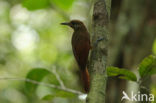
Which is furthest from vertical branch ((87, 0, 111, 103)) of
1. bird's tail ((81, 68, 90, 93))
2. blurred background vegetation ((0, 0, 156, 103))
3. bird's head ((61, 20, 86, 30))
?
bird's head ((61, 20, 86, 30))

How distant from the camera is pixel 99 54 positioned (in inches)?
81.6

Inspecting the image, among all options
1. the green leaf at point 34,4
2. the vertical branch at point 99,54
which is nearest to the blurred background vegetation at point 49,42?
the green leaf at point 34,4

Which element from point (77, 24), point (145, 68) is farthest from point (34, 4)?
point (145, 68)

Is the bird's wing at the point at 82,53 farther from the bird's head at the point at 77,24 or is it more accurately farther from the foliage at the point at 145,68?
the foliage at the point at 145,68

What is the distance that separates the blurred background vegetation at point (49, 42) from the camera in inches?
164

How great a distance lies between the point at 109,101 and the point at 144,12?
1.53m

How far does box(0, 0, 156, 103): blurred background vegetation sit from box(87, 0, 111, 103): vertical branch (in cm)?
70

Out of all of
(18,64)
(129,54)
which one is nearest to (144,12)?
(129,54)

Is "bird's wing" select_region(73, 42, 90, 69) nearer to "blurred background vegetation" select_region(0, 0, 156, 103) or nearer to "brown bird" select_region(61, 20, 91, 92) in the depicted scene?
"brown bird" select_region(61, 20, 91, 92)

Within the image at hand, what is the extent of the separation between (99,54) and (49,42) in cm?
651

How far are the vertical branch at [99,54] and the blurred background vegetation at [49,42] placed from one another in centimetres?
70

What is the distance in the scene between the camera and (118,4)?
4.73 meters

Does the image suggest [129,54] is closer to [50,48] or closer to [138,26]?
[138,26]

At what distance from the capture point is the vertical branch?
186cm
